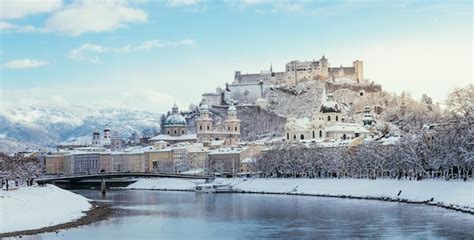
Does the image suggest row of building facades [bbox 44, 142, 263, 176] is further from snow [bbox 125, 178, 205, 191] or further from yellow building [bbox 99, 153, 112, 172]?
snow [bbox 125, 178, 205, 191]

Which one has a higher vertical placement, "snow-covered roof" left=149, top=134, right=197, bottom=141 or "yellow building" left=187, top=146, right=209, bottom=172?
"snow-covered roof" left=149, top=134, right=197, bottom=141

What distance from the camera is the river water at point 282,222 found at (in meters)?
40.3

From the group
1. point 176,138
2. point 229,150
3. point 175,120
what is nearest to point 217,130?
point 176,138

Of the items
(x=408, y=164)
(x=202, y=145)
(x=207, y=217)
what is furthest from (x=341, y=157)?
(x=202, y=145)

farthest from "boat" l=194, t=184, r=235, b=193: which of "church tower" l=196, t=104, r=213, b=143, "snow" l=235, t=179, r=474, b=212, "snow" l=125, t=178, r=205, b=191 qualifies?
"church tower" l=196, t=104, r=213, b=143

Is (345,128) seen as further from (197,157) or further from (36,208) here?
(36,208)

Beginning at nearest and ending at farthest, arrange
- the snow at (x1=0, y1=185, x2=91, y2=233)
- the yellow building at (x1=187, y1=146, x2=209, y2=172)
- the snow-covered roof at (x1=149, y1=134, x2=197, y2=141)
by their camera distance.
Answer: the snow at (x1=0, y1=185, x2=91, y2=233) < the yellow building at (x1=187, y1=146, x2=209, y2=172) < the snow-covered roof at (x1=149, y1=134, x2=197, y2=141)

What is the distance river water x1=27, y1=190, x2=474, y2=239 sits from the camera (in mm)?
40312

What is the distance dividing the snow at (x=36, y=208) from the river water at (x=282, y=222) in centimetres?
190

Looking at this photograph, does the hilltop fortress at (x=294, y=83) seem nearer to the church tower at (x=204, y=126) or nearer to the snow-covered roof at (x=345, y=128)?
the church tower at (x=204, y=126)

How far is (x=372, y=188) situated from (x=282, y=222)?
22229 millimetres

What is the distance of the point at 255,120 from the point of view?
154 m

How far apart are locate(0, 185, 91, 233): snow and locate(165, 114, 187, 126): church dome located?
3820 inches

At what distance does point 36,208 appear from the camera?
4859 centimetres
